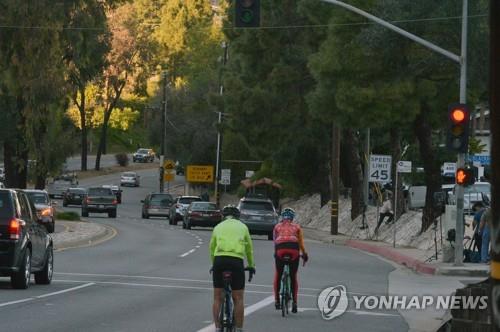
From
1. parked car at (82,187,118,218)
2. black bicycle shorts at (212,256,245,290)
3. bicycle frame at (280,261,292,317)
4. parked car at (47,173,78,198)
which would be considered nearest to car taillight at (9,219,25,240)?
bicycle frame at (280,261,292,317)

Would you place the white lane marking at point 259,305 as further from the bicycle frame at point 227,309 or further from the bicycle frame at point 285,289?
the bicycle frame at point 227,309

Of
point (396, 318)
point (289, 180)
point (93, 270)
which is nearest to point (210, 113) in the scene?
point (289, 180)

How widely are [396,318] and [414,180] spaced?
56474 mm

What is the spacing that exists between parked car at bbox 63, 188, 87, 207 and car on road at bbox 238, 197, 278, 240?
3761 centimetres

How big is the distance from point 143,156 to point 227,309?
4901 inches

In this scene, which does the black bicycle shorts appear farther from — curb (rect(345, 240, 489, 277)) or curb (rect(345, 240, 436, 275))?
curb (rect(345, 240, 436, 275))

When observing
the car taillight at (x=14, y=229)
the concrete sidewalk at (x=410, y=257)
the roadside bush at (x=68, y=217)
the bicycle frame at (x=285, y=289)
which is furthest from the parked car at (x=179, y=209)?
the bicycle frame at (x=285, y=289)

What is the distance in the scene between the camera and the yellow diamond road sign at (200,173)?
301 ft

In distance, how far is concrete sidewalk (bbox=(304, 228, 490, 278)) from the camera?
3039 centimetres

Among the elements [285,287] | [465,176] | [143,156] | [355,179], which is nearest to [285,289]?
[285,287]

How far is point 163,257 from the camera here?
117 ft

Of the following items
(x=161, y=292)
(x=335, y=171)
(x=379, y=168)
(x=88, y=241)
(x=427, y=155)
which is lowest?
(x=88, y=241)

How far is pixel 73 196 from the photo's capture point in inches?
3457

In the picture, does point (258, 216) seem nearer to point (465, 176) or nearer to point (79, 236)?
point (79, 236)
